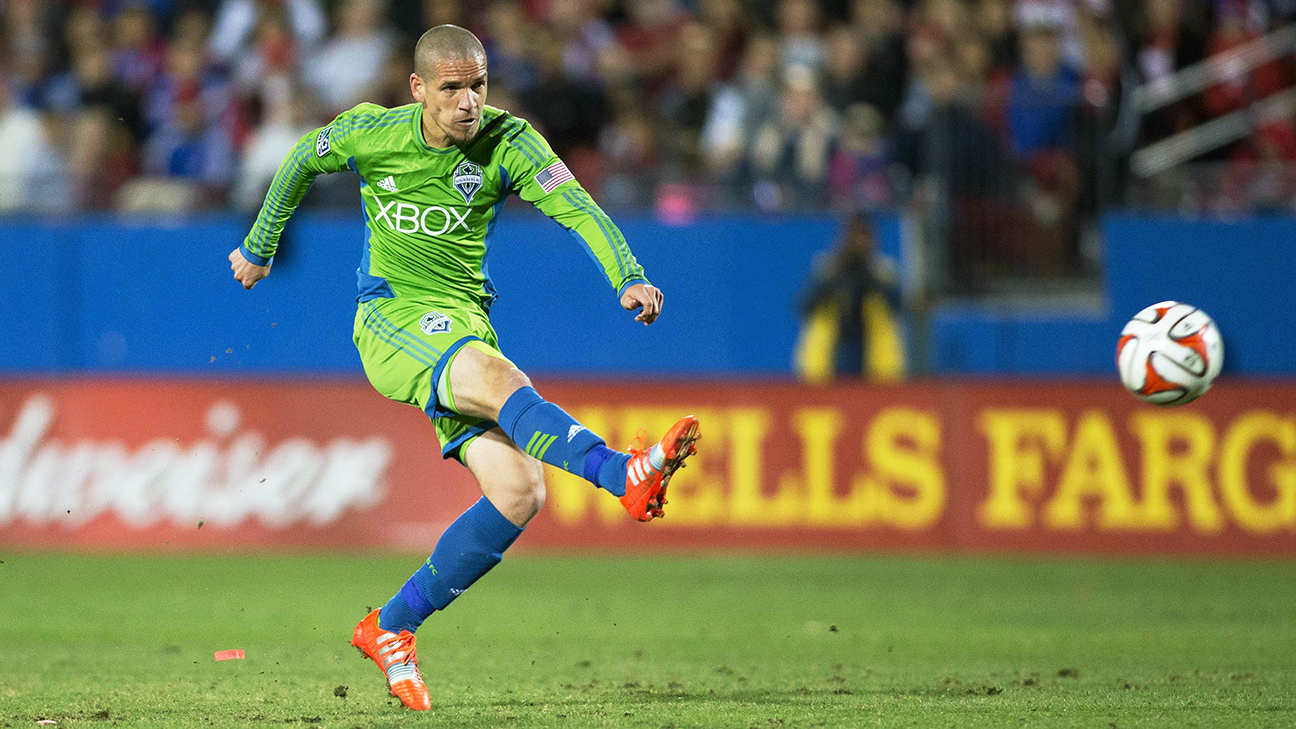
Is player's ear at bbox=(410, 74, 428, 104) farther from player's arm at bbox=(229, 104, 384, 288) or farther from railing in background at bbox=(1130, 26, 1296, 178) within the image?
railing in background at bbox=(1130, 26, 1296, 178)

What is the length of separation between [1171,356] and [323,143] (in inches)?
142

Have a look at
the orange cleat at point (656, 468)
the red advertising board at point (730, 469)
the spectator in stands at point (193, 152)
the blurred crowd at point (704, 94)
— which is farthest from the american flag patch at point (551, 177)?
the spectator in stands at point (193, 152)

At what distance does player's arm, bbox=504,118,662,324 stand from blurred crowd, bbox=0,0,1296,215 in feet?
23.3

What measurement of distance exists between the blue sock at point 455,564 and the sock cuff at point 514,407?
46 centimetres

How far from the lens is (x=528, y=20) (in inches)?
577

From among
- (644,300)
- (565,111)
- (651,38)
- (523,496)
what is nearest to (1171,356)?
(644,300)

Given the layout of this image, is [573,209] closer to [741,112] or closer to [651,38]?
[741,112]

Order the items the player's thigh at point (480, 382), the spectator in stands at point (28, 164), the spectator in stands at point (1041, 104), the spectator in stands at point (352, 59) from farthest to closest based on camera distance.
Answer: the spectator in stands at point (352, 59)
the spectator in stands at point (28, 164)
the spectator in stands at point (1041, 104)
the player's thigh at point (480, 382)

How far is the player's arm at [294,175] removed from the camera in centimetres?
624

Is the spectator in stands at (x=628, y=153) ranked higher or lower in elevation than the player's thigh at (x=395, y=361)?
higher

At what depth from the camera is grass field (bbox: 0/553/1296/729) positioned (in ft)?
19.8

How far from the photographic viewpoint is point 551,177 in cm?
607

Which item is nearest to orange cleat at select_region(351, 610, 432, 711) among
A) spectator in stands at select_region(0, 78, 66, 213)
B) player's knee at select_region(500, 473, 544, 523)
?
player's knee at select_region(500, 473, 544, 523)

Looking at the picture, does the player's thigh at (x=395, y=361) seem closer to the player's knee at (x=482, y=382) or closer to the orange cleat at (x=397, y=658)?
the player's knee at (x=482, y=382)
